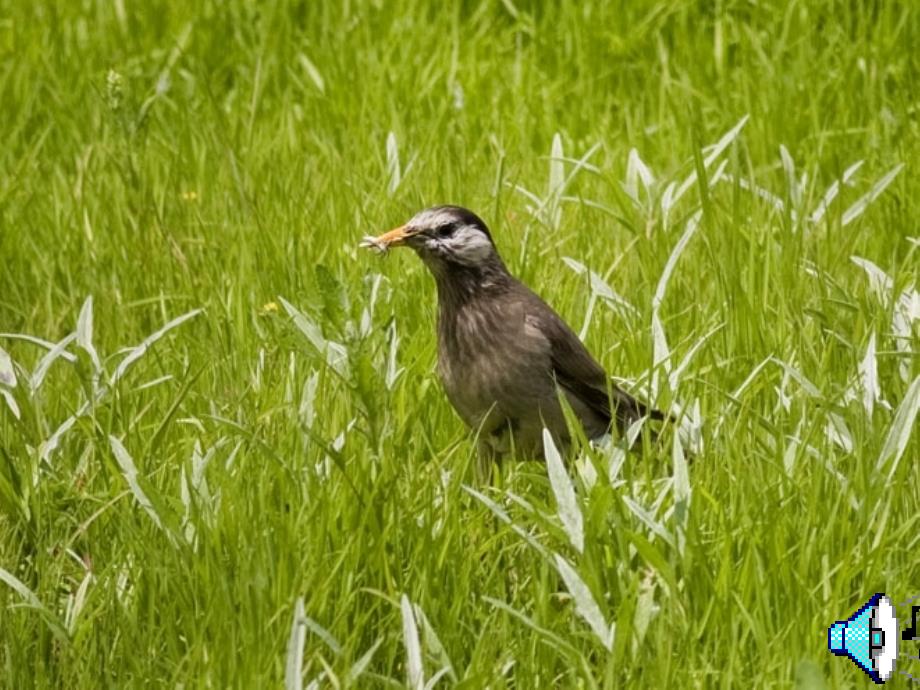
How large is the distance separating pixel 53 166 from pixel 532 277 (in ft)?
6.19

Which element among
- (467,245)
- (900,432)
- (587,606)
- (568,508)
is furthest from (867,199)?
(587,606)

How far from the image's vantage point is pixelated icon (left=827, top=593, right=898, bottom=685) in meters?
3.40

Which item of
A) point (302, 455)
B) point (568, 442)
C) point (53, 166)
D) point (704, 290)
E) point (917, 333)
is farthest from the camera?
point (53, 166)

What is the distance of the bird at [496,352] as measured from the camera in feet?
15.3

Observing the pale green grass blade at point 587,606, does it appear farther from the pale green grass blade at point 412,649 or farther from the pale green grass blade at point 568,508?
the pale green grass blade at point 412,649

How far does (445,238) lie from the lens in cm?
481

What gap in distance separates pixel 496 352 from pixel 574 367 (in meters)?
0.21

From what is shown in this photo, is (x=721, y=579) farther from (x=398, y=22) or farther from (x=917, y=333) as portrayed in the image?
(x=398, y=22)

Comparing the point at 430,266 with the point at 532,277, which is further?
the point at 532,277

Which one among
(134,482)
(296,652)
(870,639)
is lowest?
(870,639)

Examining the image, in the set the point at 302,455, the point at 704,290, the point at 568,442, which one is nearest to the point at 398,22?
the point at 704,290

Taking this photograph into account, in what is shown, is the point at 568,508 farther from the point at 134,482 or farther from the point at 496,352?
the point at 496,352

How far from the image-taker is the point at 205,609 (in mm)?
3588

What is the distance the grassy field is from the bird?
15 cm
